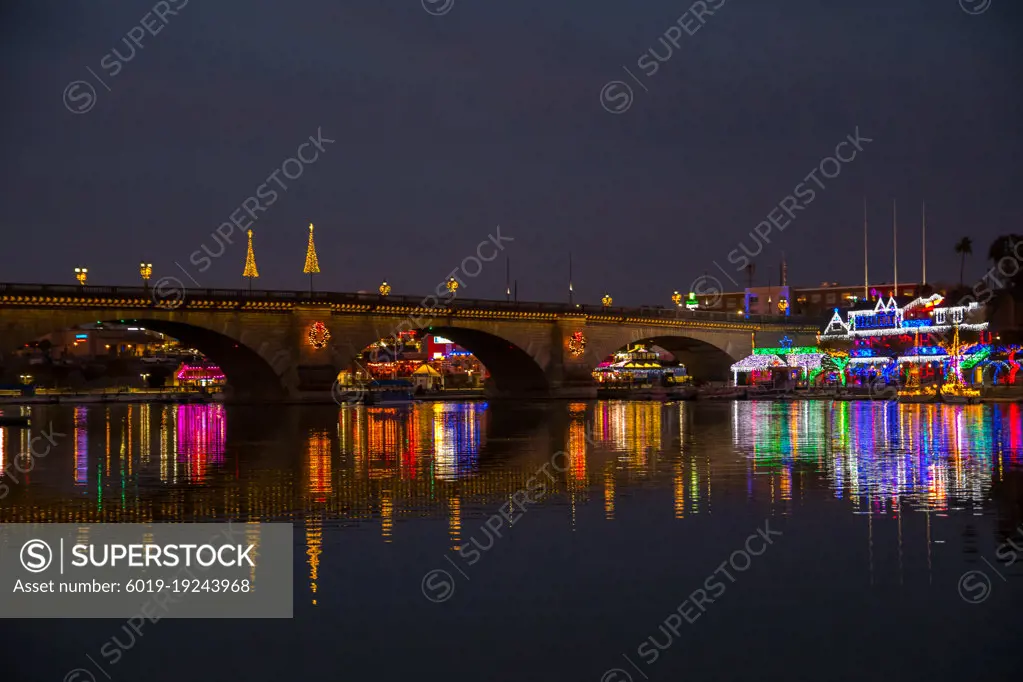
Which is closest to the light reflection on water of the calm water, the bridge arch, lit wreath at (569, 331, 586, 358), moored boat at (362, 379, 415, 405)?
the calm water

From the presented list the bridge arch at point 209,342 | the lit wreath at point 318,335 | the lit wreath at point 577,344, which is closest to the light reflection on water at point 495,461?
the bridge arch at point 209,342

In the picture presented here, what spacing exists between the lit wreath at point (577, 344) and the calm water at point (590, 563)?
72284 mm

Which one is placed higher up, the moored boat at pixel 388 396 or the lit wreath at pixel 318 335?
the lit wreath at pixel 318 335

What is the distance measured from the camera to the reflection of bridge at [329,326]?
264 ft

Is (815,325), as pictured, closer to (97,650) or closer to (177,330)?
(177,330)

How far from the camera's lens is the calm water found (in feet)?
45.1

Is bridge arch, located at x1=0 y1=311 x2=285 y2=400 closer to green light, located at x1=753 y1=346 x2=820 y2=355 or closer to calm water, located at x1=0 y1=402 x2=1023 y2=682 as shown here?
calm water, located at x1=0 y1=402 x2=1023 y2=682

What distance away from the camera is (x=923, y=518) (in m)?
22.7

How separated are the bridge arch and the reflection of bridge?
9 cm

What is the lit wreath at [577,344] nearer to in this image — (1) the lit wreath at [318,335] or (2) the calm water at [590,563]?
(1) the lit wreath at [318,335]

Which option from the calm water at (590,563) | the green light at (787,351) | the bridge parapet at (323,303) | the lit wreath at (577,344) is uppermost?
the bridge parapet at (323,303)

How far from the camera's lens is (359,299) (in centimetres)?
9494

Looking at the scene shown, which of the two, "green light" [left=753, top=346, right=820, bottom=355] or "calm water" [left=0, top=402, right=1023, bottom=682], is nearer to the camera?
"calm water" [left=0, top=402, right=1023, bottom=682]

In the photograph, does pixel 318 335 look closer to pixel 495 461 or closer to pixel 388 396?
pixel 388 396
